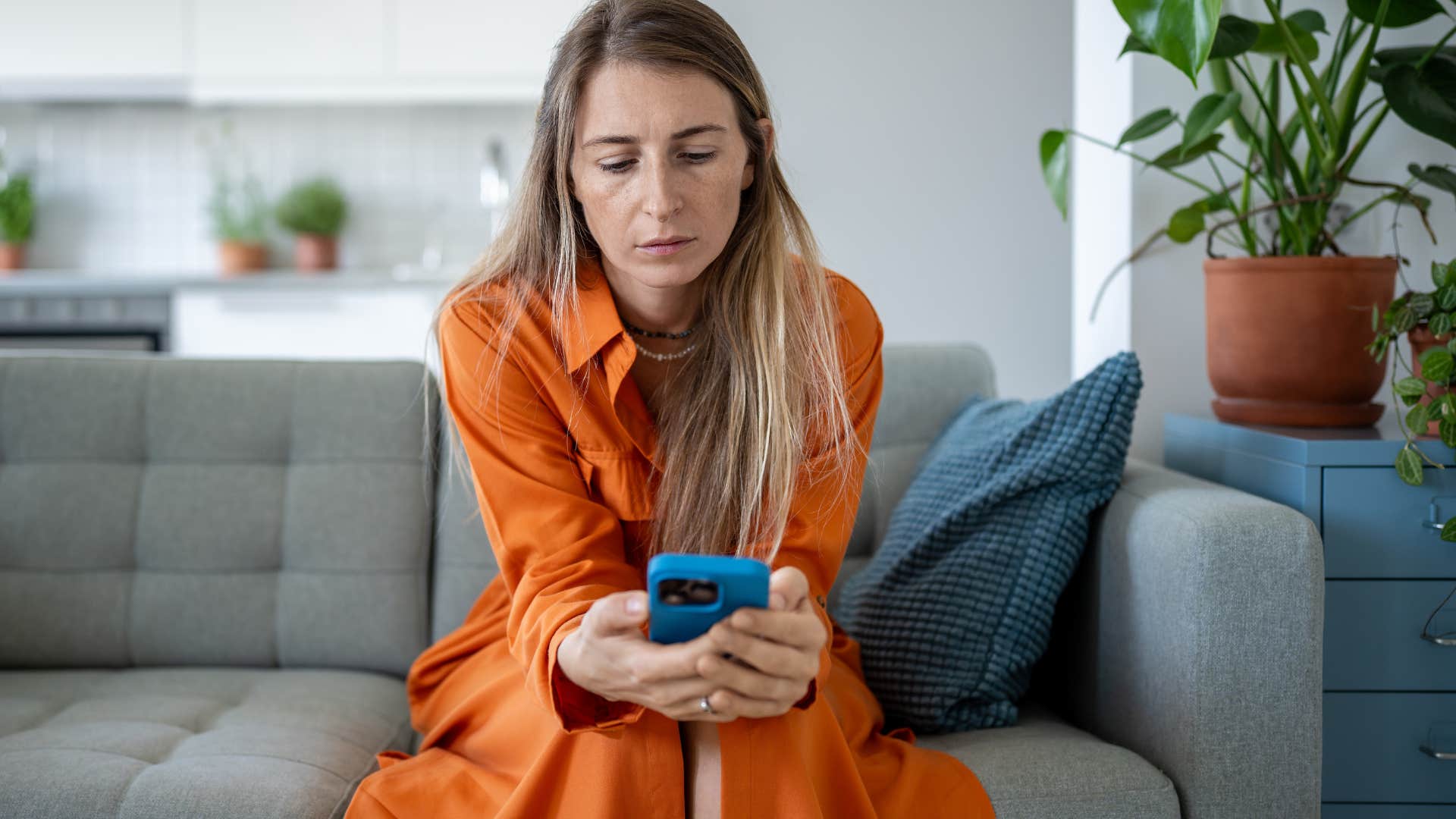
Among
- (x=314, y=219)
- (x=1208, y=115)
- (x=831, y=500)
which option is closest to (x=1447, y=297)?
(x=1208, y=115)

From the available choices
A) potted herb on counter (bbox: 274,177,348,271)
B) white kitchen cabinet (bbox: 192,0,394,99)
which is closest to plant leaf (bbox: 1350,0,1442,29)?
white kitchen cabinet (bbox: 192,0,394,99)

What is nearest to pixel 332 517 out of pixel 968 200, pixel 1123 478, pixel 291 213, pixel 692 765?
pixel 692 765

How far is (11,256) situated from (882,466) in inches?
150

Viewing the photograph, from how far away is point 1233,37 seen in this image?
56.3 inches

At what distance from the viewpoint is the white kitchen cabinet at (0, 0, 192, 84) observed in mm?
3867

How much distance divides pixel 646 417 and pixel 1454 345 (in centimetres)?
92

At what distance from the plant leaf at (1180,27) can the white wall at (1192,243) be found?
49 centimetres

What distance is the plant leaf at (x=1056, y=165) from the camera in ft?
5.73

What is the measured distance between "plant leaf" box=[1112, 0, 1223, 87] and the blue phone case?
0.78m

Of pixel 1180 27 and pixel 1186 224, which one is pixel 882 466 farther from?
pixel 1180 27

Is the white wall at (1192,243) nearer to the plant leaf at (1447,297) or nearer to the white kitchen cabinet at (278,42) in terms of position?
the plant leaf at (1447,297)

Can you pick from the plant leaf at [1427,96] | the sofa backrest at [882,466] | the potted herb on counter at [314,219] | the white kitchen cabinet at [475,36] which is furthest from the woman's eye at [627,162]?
the potted herb on counter at [314,219]

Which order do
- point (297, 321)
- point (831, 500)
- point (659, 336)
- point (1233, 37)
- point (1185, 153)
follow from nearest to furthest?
1. point (831, 500)
2. point (659, 336)
3. point (1233, 37)
4. point (1185, 153)
5. point (297, 321)

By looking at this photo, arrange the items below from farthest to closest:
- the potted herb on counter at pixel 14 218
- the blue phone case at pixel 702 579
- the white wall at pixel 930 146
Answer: the potted herb on counter at pixel 14 218 < the white wall at pixel 930 146 < the blue phone case at pixel 702 579
